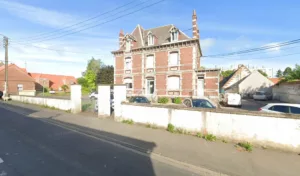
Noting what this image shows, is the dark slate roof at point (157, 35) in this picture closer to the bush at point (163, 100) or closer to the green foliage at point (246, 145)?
the bush at point (163, 100)

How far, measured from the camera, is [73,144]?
6.22m

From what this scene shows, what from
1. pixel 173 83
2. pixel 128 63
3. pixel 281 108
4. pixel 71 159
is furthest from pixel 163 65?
pixel 71 159

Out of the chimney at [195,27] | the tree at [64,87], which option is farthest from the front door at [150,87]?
the tree at [64,87]

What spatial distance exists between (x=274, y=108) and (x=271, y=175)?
5474mm

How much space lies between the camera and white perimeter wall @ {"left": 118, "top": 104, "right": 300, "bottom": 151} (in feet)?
17.9

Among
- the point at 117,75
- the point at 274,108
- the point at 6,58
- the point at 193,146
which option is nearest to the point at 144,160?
the point at 193,146

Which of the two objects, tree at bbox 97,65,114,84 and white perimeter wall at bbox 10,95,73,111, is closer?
white perimeter wall at bbox 10,95,73,111

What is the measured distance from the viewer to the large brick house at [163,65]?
20.5 m

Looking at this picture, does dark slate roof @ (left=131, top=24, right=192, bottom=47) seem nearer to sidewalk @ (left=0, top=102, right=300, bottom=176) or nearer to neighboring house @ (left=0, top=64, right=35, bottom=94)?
sidewalk @ (left=0, top=102, right=300, bottom=176)

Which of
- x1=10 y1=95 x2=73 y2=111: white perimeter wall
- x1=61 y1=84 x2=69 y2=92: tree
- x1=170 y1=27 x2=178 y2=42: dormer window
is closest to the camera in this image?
x1=10 y1=95 x2=73 y2=111: white perimeter wall

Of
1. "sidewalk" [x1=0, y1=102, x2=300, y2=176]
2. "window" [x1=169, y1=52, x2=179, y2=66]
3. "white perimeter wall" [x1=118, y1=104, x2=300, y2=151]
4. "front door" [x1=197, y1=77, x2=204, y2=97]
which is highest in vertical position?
"window" [x1=169, y1=52, x2=179, y2=66]

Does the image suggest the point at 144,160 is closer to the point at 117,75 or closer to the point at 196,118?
the point at 196,118

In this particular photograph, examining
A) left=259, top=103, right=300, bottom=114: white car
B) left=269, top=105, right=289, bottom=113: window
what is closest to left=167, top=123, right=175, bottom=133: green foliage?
left=259, top=103, right=300, bottom=114: white car

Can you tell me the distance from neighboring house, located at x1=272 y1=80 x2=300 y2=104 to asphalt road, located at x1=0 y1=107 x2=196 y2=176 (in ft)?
78.6
